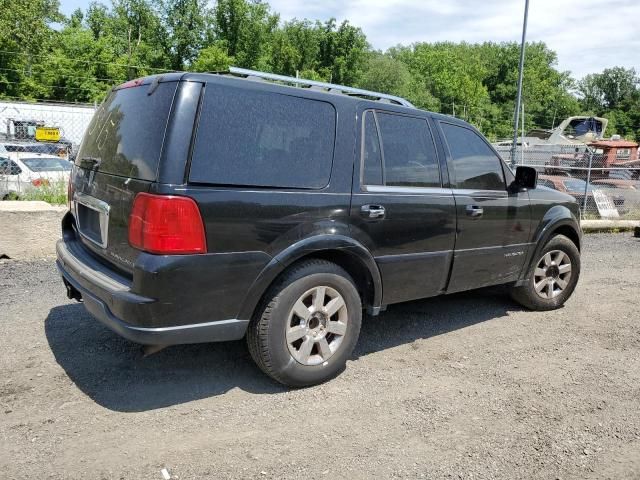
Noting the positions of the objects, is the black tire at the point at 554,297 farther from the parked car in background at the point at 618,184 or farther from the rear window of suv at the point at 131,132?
the parked car in background at the point at 618,184

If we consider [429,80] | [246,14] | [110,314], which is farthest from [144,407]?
[429,80]

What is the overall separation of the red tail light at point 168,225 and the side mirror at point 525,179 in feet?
10.1

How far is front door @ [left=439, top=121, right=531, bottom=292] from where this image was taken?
444 cm

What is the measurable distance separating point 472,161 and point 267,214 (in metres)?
2.17

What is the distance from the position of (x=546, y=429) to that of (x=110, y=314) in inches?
104

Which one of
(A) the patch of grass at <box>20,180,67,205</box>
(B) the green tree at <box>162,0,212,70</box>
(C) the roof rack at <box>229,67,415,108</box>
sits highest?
(B) the green tree at <box>162,0,212,70</box>

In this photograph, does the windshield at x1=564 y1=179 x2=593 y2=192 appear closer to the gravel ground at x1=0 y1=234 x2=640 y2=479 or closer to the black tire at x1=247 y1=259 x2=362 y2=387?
the gravel ground at x1=0 y1=234 x2=640 y2=479

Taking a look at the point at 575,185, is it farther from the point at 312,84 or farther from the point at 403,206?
the point at 312,84

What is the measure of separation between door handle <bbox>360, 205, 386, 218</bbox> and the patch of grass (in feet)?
18.2

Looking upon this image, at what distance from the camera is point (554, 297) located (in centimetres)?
554

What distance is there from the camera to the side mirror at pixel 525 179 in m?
4.86

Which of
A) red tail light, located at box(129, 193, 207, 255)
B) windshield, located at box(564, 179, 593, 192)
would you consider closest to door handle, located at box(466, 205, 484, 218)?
red tail light, located at box(129, 193, 207, 255)

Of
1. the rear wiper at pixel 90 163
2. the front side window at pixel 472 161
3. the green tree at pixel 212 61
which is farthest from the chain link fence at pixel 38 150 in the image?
the green tree at pixel 212 61

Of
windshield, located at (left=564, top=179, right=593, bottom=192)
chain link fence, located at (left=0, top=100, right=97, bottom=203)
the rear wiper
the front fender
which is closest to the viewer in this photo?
the front fender
